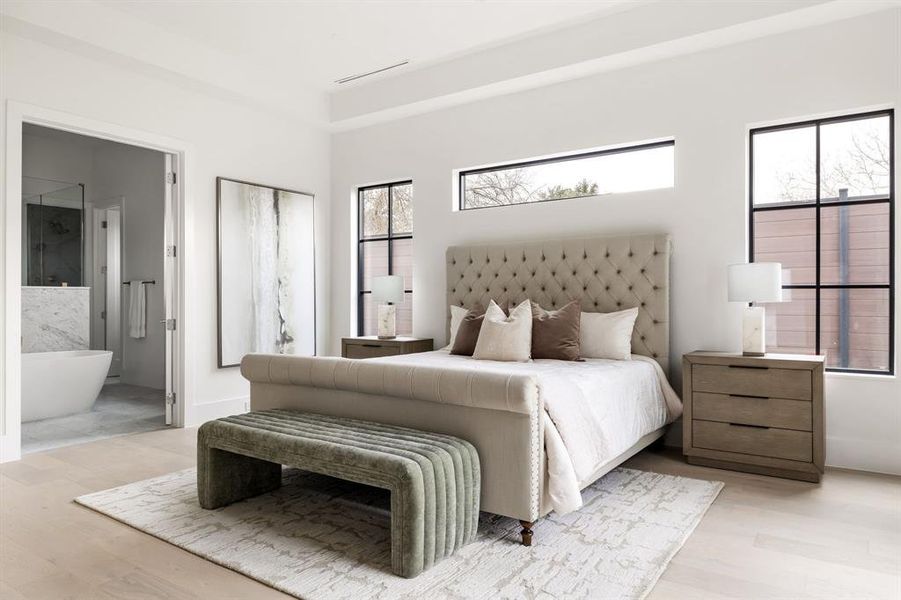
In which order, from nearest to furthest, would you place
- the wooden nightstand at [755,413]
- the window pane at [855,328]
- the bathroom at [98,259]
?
the wooden nightstand at [755,413] → the window pane at [855,328] → the bathroom at [98,259]

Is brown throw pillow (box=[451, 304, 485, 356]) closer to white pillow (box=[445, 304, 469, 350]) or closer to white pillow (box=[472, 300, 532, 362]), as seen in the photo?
white pillow (box=[472, 300, 532, 362])

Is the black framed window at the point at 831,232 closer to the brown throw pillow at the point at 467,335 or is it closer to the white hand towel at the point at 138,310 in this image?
the brown throw pillow at the point at 467,335

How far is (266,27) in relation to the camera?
4152 mm

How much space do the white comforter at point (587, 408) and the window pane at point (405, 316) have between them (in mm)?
1553

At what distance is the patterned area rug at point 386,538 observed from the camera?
6.66 ft

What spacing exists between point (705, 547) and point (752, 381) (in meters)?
1.34

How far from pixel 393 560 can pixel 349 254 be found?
161 inches

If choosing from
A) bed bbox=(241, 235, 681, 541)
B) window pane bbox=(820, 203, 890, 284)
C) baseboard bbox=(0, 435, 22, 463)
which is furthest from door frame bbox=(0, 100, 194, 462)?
window pane bbox=(820, 203, 890, 284)

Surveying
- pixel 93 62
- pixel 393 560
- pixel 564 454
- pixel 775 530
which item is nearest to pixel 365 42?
pixel 93 62

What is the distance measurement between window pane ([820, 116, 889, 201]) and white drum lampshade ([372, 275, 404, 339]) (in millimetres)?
3238

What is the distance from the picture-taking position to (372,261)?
5.87 meters

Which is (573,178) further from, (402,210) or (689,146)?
(402,210)

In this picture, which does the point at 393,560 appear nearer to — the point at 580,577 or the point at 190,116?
the point at 580,577

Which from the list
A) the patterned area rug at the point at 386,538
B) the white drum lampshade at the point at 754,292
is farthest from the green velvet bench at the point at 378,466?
the white drum lampshade at the point at 754,292
